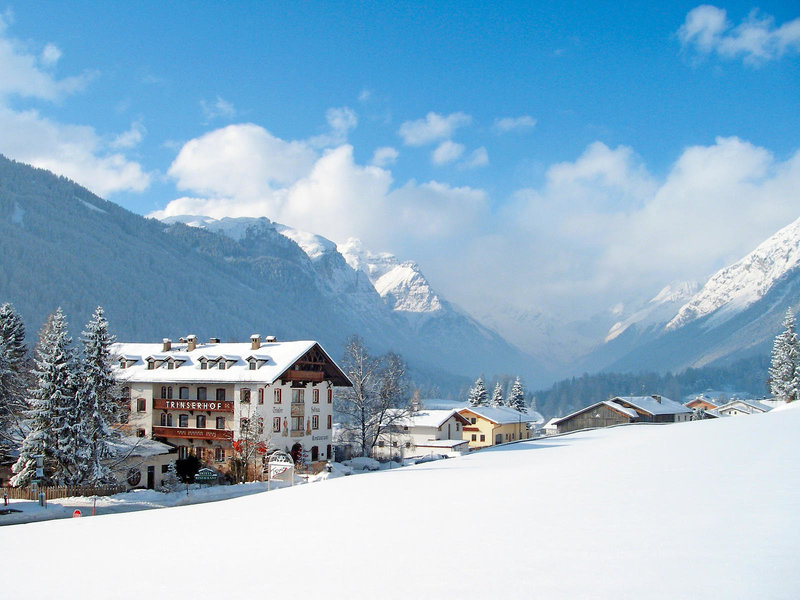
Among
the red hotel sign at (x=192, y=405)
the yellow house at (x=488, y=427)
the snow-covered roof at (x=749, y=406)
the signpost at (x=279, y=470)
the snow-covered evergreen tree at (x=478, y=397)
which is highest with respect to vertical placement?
the snow-covered evergreen tree at (x=478, y=397)

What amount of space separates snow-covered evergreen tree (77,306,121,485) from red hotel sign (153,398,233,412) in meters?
12.7

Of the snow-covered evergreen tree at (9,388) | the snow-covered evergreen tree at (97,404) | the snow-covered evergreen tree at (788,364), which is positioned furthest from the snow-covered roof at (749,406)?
the snow-covered evergreen tree at (9,388)

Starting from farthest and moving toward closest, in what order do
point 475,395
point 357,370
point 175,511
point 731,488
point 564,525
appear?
point 475,395, point 357,370, point 175,511, point 731,488, point 564,525

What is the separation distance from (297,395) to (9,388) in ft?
69.8

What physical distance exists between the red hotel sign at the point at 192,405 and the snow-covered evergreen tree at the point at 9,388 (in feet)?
34.5

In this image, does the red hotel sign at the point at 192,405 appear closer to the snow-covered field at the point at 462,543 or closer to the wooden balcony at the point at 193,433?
the wooden balcony at the point at 193,433

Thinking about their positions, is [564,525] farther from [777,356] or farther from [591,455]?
[777,356]

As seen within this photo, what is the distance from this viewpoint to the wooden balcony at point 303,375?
57.4 metres

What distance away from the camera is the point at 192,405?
58281 millimetres

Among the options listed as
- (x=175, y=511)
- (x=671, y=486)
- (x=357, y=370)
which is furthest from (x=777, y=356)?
(x=175, y=511)

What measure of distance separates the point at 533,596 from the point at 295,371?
155ft

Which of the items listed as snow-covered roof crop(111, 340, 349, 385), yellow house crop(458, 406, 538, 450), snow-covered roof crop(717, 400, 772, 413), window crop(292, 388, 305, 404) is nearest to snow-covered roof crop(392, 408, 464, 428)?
yellow house crop(458, 406, 538, 450)

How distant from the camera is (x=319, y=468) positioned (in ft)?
178

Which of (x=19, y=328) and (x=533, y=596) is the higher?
(x=19, y=328)
